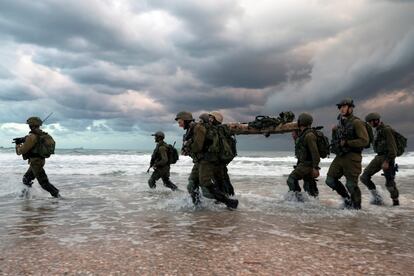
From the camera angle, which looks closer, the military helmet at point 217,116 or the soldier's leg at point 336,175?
the soldier's leg at point 336,175

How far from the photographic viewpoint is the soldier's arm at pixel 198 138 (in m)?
7.88

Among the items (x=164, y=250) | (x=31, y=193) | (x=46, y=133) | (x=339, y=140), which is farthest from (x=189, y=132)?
(x=31, y=193)

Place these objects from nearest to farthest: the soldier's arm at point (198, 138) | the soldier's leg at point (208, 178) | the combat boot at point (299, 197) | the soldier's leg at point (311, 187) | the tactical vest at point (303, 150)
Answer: the soldier's arm at point (198, 138), the soldier's leg at point (208, 178), the tactical vest at point (303, 150), the combat boot at point (299, 197), the soldier's leg at point (311, 187)

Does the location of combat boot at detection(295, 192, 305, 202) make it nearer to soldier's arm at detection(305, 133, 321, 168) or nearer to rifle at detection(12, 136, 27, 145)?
soldier's arm at detection(305, 133, 321, 168)

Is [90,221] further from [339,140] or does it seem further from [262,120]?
[262,120]

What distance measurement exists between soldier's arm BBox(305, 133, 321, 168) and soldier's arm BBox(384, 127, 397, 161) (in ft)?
5.58

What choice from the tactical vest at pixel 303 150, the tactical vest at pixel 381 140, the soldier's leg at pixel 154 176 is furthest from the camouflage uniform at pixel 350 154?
the soldier's leg at pixel 154 176

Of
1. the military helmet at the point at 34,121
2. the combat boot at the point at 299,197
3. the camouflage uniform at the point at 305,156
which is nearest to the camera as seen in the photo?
the camouflage uniform at the point at 305,156

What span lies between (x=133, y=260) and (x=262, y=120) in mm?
7574

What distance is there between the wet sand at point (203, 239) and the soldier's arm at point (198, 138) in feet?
4.28

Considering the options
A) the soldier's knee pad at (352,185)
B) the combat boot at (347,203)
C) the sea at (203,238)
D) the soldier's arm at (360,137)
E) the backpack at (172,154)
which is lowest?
the sea at (203,238)

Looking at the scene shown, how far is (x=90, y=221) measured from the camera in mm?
7164

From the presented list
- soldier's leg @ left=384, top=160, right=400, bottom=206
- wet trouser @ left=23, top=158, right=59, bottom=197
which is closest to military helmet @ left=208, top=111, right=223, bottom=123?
soldier's leg @ left=384, top=160, right=400, bottom=206

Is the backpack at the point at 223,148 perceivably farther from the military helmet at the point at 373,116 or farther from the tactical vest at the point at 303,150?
the military helmet at the point at 373,116
